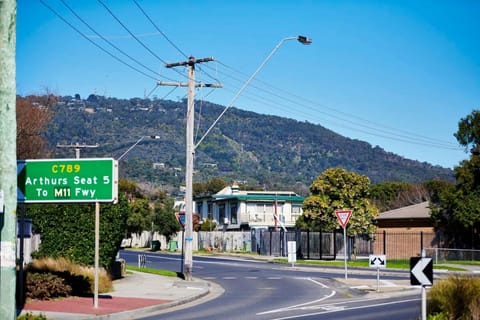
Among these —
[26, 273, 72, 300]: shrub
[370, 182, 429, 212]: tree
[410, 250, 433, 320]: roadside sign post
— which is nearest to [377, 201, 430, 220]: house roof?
[370, 182, 429, 212]: tree

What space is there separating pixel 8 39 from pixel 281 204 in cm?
7788

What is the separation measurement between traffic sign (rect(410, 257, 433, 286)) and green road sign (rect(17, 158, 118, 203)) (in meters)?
9.75

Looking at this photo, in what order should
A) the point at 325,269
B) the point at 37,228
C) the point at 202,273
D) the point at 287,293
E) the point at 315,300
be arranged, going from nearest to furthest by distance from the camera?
the point at 315,300, the point at 287,293, the point at 37,228, the point at 202,273, the point at 325,269

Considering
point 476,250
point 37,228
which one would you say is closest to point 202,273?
point 37,228

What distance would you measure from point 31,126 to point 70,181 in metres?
24.7

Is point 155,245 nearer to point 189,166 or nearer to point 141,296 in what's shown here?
point 189,166

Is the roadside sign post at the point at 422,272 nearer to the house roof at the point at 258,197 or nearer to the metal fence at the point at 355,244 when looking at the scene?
the metal fence at the point at 355,244

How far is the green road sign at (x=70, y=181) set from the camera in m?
21.1

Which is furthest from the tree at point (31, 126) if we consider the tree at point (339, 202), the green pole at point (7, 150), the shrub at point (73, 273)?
the green pole at point (7, 150)

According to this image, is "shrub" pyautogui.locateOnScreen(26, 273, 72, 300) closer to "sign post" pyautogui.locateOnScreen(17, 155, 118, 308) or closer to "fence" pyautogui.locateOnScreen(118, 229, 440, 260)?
"sign post" pyautogui.locateOnScreen(17, 155, 118, 308)

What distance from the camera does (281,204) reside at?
3447 inches

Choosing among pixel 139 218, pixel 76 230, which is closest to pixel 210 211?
pixel 139 218

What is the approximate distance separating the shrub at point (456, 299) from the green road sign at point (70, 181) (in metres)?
9.44

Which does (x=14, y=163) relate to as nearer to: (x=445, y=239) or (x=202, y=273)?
(x=202, y=273)
